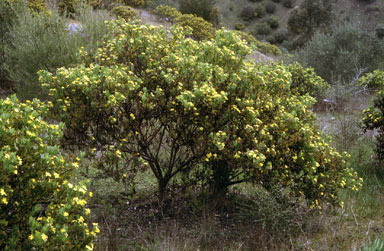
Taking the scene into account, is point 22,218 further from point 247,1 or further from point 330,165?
point 247,1

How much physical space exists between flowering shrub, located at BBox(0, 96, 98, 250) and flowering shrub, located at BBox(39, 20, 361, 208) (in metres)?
0.89

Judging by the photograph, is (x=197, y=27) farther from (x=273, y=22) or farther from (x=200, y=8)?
(x=273, y=22)

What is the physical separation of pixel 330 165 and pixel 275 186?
2.26 ft

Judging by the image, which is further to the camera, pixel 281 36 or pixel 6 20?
pixel 281 36

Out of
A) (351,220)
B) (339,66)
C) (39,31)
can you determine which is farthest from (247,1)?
(351,220)

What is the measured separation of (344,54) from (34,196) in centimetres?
1202

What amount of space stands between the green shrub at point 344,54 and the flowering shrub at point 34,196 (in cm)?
1089

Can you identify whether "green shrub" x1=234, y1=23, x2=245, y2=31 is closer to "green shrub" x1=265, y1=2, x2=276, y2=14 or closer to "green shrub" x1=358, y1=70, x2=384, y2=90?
"green shrub" x1=265, y1=2, x2=276, y2=14

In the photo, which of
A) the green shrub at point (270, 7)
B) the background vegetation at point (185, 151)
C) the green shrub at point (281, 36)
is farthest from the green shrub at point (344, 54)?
the green shrub at point (270, 7)

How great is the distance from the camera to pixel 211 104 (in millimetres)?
3037

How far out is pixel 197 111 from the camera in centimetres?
312

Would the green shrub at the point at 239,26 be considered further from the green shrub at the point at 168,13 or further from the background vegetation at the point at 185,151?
the background vegetation at the point at 185,151

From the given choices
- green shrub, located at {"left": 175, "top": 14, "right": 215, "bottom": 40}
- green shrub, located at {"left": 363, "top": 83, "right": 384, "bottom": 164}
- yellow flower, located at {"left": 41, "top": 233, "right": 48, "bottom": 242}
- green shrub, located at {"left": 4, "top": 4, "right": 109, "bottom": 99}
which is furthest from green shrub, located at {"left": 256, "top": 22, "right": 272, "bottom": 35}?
yellow flower, located at {"left": 41, "top": 233, "right": 48, "bottom": 242}

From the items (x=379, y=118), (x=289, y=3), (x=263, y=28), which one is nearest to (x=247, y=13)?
(x=263, y=28)
